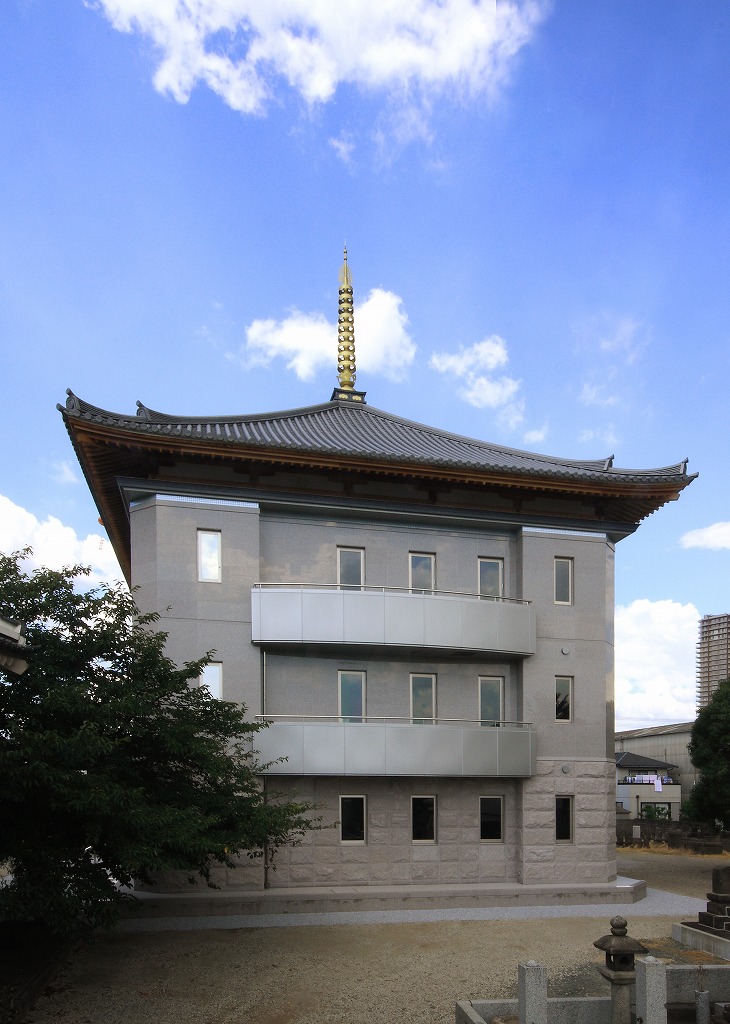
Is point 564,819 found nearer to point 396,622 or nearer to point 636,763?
point 396,622

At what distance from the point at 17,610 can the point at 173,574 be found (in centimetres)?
532

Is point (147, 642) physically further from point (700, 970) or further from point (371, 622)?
point (700, 970)

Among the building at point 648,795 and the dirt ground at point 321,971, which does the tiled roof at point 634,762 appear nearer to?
the building at point 648,795

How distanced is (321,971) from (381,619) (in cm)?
741

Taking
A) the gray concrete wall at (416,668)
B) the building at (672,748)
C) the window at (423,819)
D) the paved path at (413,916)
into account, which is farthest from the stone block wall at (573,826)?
the building at (672,748)

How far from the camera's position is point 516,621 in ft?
66.5

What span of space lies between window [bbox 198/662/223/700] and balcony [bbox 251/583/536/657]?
1017 mm

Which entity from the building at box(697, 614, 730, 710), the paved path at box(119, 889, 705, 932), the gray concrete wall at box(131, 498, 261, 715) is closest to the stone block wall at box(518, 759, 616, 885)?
the paved path at box(119, 889, 705, 932)

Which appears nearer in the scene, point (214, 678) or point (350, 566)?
point (214, 678)

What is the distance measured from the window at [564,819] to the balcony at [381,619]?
3.59 metres

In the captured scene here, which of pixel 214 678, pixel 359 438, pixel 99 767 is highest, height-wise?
pixel 359 438

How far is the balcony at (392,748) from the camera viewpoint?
60.4ft

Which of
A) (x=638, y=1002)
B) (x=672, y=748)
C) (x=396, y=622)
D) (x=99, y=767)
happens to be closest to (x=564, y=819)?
(x=396, y=622)

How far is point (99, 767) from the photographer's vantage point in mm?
13023
